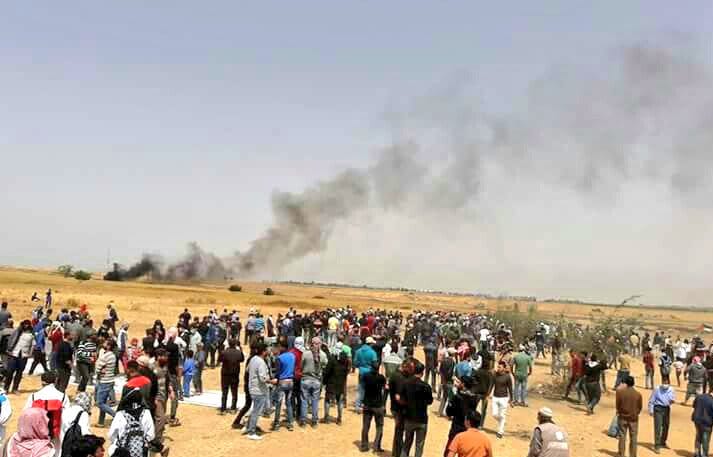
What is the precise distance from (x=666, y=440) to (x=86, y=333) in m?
15.2

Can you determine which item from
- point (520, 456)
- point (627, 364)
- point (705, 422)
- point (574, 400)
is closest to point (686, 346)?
point (574, 400)

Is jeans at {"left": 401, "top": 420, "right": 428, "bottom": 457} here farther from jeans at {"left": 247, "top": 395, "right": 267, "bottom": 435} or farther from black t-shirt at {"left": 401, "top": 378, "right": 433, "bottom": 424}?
jeans at {"left": 247, "top": 395, "right": 267, "bottom": 435}

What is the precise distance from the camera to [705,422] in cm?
1212

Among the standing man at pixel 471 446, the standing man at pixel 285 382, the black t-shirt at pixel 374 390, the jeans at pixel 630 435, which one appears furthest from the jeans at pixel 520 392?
the standing man at pixel 471 446

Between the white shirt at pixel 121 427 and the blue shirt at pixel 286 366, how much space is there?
16.5ft

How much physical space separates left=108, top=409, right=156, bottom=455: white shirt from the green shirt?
11.4 metres

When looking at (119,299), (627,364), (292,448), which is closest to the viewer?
(292,448)

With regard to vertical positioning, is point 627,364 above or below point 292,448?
above

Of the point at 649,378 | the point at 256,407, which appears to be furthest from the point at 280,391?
the point at 649,378

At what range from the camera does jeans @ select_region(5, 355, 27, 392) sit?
1287 cm

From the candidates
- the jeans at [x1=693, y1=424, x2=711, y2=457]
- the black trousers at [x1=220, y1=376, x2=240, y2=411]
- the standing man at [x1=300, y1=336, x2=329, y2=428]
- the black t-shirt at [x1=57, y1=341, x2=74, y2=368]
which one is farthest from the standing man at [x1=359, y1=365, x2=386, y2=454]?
the jeans at [x1=693, y1=424, x2=711, y2=457]

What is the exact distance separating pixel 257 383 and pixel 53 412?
15.3 feet

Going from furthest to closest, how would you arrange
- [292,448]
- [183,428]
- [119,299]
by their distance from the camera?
[119,299] < [183,428] < [292,448]

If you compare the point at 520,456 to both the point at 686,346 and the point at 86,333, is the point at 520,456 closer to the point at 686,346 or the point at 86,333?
the point at 86,333
